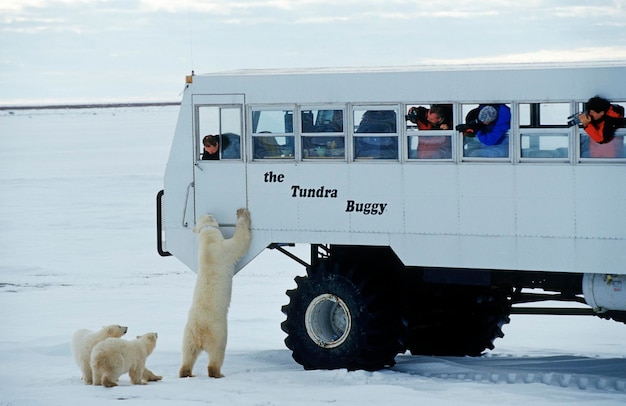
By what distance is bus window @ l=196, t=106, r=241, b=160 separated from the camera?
1167cm

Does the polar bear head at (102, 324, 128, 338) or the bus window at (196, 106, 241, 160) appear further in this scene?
the bus window at (196, 106, 241, 160)

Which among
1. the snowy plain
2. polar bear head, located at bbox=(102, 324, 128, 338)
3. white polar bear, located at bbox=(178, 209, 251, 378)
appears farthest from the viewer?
white polar bear, located at bbox=(178, 209, 251, 378)

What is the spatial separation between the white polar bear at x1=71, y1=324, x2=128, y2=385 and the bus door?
171cm

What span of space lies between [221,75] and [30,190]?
23.5m

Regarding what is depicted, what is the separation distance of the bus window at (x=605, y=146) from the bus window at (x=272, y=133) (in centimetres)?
283

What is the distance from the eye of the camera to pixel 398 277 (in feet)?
37.6

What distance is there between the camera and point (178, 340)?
1362cm

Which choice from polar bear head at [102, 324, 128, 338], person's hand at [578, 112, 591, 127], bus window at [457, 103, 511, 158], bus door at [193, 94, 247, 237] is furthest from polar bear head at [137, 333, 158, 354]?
person's hand at [578, 112, 591, 127]

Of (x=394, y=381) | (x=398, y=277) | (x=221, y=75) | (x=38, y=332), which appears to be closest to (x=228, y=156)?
(x=221, y=75)

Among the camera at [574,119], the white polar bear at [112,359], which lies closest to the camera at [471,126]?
the camera at [574,119]

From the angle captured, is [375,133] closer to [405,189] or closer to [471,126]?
[405,189]

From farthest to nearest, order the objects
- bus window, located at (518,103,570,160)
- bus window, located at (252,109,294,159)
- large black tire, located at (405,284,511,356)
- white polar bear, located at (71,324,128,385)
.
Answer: large black tire, located at (405,284,511,356) < bus window, located at (252,109,294,159) < white polar bear, located at (71,324,128,385) < bus window, located at (518,103,570,160)

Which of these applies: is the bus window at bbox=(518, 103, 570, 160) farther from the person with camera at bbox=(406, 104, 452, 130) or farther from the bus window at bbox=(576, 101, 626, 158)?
the person with camera at bbox=(406, 104, 452, 130)

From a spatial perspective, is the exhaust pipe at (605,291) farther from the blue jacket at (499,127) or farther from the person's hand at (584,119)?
the blue jacket at (499,127)
